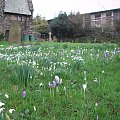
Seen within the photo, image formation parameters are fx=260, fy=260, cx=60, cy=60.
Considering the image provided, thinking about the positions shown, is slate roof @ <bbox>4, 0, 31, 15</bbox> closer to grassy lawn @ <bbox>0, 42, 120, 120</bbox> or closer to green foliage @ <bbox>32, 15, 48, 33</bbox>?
green foliage @ <bbox>32, 15, 48, 33</bbox>

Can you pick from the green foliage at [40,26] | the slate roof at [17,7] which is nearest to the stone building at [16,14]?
the slate roof at [17,7]

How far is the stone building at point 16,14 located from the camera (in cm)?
3600

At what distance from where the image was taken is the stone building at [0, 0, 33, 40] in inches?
1417

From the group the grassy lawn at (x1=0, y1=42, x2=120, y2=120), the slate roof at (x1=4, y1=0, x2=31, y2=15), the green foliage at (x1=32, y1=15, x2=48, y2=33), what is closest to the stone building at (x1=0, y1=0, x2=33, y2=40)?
the slate roof at (x1=4, y1=0, x2=31, y2=15)

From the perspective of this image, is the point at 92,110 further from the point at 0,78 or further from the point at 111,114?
the point at 0,78

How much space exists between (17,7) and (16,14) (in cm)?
128

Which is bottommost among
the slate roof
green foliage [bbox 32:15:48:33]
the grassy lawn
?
the grassy lawn

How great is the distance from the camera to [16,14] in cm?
3828

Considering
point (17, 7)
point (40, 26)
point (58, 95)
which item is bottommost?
point (58, 95)

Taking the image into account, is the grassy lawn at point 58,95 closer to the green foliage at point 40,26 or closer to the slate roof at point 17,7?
the slate roof at point 17,7

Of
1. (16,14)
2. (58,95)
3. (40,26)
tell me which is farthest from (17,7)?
(58,95)

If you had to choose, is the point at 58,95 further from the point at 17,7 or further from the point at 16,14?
the point at 17,7

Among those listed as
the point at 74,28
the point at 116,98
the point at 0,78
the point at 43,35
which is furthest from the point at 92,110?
the point at 43,35

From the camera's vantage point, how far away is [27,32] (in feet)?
125
